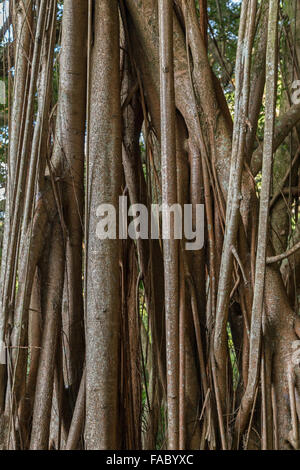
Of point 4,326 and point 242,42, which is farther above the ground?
point 242,42

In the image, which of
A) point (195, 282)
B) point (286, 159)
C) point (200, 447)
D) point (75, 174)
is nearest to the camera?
point (200, 447)

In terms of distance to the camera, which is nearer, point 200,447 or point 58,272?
point 200,447

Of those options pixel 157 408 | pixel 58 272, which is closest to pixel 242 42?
pixel 58 272

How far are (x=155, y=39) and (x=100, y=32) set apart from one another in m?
0.20

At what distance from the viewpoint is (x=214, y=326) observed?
1825 mm

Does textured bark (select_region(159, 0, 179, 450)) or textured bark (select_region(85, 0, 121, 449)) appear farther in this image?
textured bark (select_region(85, 0, 121, 449))

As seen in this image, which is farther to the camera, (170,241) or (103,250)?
(103,250)

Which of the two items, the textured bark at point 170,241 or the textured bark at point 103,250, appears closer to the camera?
the textured bark at point 170,241

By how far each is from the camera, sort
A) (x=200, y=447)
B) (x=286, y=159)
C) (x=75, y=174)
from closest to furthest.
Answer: (x=200, y=447), (x=75, y=174), (x=286, y=159)

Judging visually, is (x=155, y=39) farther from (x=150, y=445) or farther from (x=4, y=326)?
(x=150, y=445)
